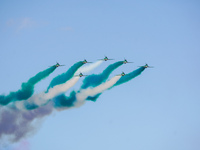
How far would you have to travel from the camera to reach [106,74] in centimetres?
8206

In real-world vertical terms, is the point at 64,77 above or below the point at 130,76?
above

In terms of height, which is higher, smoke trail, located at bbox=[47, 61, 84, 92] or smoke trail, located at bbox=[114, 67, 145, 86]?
smoke trail, located at bbox=[47, 61, 84, 92]

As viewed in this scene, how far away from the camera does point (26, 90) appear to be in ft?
270

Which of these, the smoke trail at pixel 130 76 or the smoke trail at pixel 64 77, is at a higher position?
the smoke trail at pixel 64 77

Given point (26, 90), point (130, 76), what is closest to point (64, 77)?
point (26, 90)

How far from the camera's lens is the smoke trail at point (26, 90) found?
81.7 meters

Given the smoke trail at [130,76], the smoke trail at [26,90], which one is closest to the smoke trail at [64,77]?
the smoke trail at [26,90]

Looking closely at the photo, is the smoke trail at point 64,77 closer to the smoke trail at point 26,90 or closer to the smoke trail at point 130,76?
the smoke trail at point 26,90

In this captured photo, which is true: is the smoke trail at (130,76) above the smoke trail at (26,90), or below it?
below

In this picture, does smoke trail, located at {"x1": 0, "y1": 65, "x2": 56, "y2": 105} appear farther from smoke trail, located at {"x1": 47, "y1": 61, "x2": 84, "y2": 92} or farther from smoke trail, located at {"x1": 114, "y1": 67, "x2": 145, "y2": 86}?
smoke trail, located at {"x1": 114, "y1": 67, "x2": 145, "y2": 86}

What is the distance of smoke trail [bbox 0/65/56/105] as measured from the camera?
8169 centimetres

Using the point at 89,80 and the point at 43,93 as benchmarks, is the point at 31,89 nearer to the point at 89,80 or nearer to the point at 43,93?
the point at 43,93

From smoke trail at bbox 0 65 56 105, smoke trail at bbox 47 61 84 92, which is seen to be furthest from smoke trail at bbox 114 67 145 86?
smoke trail at bbox 0 65 56 105

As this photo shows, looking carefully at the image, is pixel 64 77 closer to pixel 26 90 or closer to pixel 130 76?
pixel 26 90
